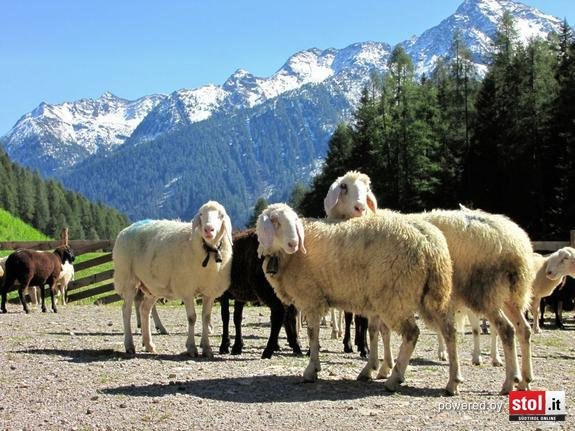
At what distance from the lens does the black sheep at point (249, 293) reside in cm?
1191

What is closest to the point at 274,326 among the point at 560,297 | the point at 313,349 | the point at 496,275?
the point at 313,349

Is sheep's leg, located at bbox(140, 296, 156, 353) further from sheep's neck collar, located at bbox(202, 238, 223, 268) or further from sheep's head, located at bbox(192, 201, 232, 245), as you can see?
sheep's head, located at bbox(192, 201, 232, 245)

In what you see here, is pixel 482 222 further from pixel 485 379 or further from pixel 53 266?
pixel 53 266

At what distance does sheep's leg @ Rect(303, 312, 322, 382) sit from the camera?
9070mm

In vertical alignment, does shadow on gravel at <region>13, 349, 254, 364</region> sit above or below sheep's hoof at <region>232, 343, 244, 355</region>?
above

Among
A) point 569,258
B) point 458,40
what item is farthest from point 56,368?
point 458,40

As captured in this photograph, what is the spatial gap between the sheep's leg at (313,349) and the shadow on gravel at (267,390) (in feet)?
0.40

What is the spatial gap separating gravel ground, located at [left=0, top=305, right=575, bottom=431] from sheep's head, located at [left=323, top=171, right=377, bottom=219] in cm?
213

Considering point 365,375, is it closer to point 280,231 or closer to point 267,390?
point 267,390

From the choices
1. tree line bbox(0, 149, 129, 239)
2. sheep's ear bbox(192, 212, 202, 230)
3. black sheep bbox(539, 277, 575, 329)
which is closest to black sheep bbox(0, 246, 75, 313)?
sheep's ear bbox(192, 212, 202, 230)

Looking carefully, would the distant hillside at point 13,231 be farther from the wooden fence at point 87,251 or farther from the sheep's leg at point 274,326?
the sheep's leg at point 274,326

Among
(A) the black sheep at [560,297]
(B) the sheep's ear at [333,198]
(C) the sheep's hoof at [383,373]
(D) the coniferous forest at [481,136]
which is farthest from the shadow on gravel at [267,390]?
(D) the coniferous forest at [481,136]

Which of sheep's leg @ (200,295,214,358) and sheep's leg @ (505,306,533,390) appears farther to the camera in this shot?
sheep's leg @ (200,295,214,358)

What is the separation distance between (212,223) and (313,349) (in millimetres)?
2658
